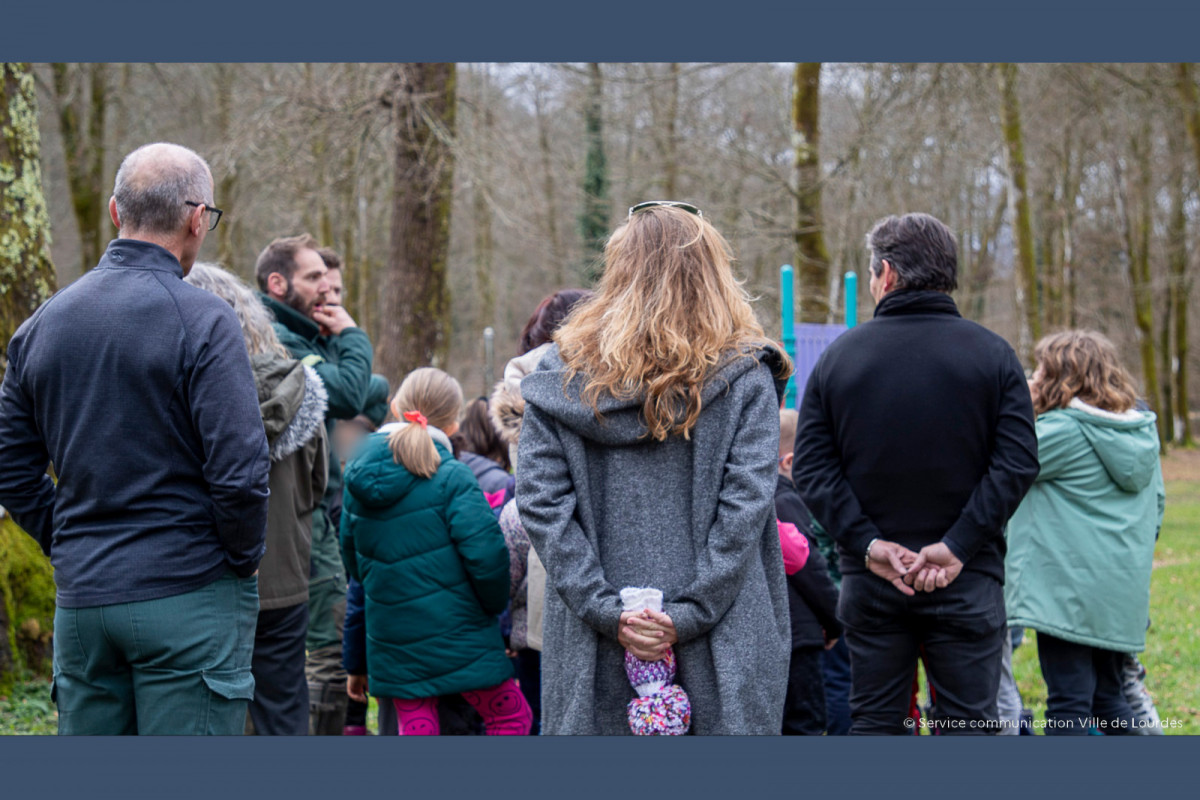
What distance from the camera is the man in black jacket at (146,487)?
93.2 inches

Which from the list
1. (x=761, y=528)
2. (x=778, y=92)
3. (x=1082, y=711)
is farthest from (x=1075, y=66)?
(x=761, y=528)

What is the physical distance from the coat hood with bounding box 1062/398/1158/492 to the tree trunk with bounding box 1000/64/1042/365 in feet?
37.2

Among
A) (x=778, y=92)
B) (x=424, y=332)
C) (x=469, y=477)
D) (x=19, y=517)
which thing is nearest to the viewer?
(x=19, y=517)

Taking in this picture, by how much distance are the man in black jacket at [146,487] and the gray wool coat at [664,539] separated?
737mm

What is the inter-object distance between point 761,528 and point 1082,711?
2165 mm

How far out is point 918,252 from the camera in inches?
125

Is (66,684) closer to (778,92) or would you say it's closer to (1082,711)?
(1082,711)

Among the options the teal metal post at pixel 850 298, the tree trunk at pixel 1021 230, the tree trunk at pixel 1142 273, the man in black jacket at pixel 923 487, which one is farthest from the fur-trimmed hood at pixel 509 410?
the tree trunk at pixel 1142 273

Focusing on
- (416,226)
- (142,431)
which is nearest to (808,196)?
(416,226)

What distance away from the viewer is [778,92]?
16.8m

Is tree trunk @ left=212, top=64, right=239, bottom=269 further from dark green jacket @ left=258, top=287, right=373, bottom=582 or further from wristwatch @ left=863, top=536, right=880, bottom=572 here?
wristwatch @ left=863, top=536, right=880, bottom=572

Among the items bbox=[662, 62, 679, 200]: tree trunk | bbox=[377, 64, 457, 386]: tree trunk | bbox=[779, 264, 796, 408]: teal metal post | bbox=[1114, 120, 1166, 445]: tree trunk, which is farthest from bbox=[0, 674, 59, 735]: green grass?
bbox=[1114, 120, 1166, 445]: tree trunk

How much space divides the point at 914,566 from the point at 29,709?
4.07 m

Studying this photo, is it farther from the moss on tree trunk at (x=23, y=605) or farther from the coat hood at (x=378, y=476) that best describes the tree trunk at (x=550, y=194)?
the coat hood at (x=378, y=476)
